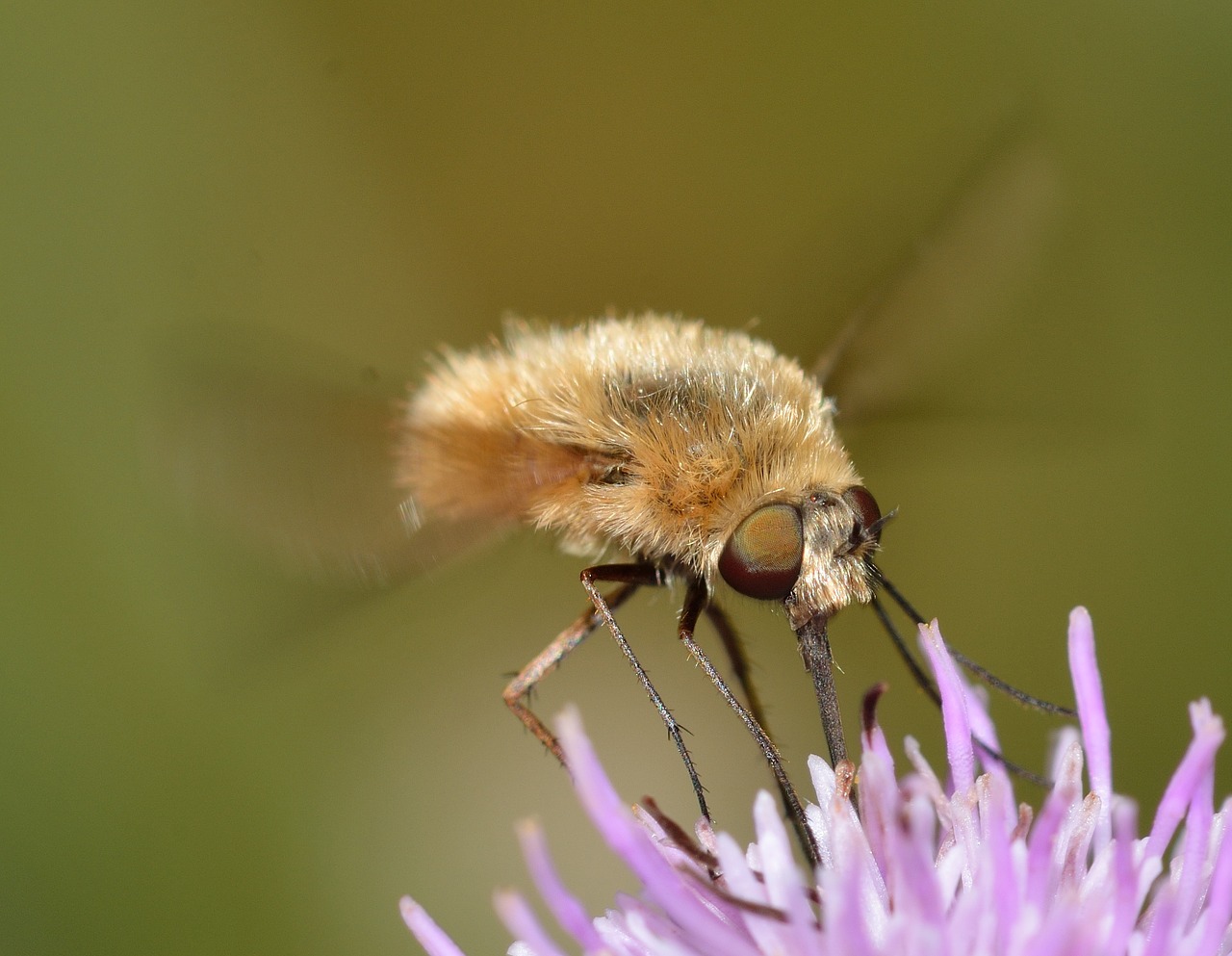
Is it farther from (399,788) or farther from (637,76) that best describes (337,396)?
(637,76)

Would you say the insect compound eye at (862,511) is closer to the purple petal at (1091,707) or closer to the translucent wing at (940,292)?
the purple petal at (1091,707)

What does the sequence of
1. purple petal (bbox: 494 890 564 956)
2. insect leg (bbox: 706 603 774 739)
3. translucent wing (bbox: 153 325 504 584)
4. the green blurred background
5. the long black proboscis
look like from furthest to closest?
the green blurred background < translucent wing (bbox: 153 325 504 584) < insect leg (bbox: 706 603 774 739) < the long black proboscis < purple petal (bbox: 494 890 564 956)

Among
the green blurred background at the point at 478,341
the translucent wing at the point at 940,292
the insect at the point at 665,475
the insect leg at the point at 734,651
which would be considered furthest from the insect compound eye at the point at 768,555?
the green blurred background at the point at 478,341

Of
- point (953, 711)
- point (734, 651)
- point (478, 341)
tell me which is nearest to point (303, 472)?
point (734, 651)

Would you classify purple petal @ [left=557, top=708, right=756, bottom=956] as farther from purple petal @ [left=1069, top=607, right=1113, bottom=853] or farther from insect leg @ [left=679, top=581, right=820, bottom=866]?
purple petal @ [left=1069, top=607, right=1113, bottom=853]

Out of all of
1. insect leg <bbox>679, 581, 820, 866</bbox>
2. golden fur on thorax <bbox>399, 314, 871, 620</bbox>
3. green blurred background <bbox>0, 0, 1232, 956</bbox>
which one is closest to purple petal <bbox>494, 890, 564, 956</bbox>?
insect leg <bbox>679, 581, 820, 866</bbox>

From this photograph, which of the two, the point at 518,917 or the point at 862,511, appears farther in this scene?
the point at 862,511

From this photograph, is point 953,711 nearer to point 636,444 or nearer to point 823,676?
point 823,676

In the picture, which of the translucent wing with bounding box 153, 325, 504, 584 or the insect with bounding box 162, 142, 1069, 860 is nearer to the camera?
the insect with bounding box 162, 142, 1069, 860
